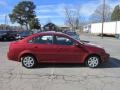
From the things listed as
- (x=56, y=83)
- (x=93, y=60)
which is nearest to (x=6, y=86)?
(x=56, y=83)

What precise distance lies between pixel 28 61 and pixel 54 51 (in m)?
1.20

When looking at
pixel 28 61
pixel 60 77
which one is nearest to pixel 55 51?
pixel 28 61

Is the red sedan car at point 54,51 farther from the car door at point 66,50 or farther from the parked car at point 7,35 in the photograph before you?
the parked car at point 7,35

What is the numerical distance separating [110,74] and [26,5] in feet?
272

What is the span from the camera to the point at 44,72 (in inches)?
440

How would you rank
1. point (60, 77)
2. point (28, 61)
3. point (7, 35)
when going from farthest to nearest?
point (7, 35) → point (28, 61) → point (60, 77)

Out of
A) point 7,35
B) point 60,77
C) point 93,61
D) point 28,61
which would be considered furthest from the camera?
point 7,35

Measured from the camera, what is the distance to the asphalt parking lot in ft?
28.4

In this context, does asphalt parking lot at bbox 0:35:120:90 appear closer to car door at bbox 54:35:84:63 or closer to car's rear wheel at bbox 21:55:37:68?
car's rear wheel at bbox 21:55:37:68

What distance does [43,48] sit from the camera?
12258 millimetres

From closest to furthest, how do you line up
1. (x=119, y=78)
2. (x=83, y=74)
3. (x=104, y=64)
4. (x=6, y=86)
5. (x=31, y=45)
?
1. (x=6, y=86)
2. (x=119, y=78)
3. (x=83, y=74)
4. (x=31, y=45)
5. (x=104, y=64)

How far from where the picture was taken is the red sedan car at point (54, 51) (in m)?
12.2

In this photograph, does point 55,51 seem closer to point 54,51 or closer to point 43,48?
point 54,51

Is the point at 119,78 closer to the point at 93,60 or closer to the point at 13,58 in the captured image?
the point at 93,60
